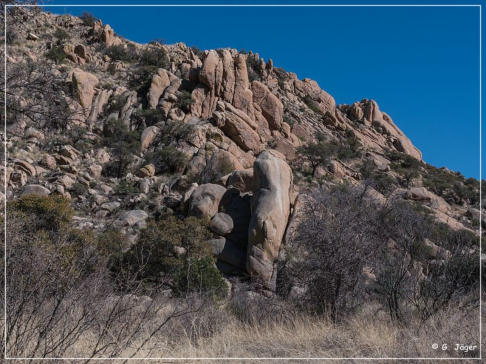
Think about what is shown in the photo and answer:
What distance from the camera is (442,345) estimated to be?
4.53 m

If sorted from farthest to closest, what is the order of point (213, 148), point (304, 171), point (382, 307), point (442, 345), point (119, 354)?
point (304, 171) < point (213, 148) < point (382, 307) < point (442, 345) < point (119, 354)

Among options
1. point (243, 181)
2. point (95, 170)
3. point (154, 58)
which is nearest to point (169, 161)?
point (95, 170)

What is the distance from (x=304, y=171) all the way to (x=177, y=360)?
90.0 feet

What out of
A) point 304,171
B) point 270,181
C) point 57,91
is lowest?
point 57,91

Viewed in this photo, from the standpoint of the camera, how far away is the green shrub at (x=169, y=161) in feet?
88.1

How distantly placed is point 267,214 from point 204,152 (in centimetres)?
1107

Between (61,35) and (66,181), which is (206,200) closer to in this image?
(66,181)

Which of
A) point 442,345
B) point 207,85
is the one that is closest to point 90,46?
point 207,85

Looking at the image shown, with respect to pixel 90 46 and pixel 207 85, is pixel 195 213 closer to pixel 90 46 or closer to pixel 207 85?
pixel 207 85

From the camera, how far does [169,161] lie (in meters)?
27.0

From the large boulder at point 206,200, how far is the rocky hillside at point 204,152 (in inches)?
2.3

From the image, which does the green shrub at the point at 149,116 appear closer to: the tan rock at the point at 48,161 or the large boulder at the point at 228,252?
the tan rock at the point at 48,161

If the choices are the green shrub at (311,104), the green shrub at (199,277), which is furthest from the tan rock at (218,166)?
the green shrub at (311,104)

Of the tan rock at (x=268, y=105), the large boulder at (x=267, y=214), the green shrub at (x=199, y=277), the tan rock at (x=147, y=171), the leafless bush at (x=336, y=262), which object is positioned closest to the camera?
the leafless bush at (x=336, y=262)
